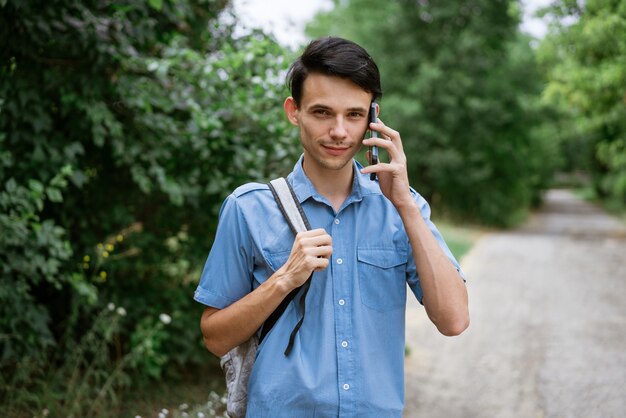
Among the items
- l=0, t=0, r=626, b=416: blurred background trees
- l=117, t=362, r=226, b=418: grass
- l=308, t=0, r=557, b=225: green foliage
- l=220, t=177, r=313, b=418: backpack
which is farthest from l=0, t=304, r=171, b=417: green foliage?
l=308, t=0, r=557, b=225: green foliage

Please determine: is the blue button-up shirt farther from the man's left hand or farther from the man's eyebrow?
the man's eyebrow

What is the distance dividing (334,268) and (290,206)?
224 millimetres

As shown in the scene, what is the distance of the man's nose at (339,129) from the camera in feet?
5.92

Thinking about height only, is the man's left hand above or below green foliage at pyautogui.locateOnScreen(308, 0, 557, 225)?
below

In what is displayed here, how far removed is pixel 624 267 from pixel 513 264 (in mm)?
2066

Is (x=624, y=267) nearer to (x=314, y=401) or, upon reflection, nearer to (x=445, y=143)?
(x=445, y=143)

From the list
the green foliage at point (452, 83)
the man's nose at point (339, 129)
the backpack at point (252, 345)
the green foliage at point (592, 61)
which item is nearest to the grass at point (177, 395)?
the backpack at point (252, 345)

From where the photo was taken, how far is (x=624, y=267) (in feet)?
40.3

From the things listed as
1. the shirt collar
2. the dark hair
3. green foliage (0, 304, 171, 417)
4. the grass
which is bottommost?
the grass

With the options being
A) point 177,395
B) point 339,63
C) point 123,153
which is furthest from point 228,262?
point 177,395

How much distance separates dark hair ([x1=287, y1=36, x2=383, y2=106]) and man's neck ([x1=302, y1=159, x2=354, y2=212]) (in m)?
0.24

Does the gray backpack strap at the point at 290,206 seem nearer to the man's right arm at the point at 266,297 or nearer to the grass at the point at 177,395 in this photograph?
the man's right arm at the point at 266,297

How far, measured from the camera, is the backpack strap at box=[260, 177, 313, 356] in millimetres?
1798

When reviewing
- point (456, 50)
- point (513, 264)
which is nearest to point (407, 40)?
point (456, 50)
